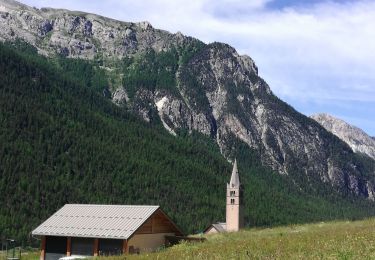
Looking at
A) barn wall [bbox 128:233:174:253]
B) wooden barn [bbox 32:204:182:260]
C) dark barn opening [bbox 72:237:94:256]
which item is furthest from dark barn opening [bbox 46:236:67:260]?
barn wall [bbox 128:233:174:253]

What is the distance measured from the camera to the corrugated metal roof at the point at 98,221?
1625 inches

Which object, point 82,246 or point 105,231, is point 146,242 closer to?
point 105,231

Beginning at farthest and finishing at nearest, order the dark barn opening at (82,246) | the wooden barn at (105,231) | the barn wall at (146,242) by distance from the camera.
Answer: the dark barn opening at (82,246), the wooden barn at (105,231), the barn wall at (146,242)

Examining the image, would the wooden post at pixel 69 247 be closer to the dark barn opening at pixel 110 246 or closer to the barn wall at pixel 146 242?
the dark barn opening at pixel 110 246

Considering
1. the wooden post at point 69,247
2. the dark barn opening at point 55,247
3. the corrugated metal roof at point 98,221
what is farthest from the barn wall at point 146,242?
the dark barn opening at point 55,247

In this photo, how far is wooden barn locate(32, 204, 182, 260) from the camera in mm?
41219

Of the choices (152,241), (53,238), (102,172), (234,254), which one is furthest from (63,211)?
(102,172)

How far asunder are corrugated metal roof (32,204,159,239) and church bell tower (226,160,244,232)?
65557 millimetres

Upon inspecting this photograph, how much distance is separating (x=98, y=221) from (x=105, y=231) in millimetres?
1954

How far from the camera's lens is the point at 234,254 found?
2069 centimetres

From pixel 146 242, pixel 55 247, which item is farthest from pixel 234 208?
pixel 146 242

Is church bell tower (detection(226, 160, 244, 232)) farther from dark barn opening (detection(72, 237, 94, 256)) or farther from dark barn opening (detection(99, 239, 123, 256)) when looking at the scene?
dark barn opening (detection(99, 239, 123, 256))

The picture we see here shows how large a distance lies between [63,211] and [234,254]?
2934 cm

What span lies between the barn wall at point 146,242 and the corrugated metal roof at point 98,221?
3.33 ft
